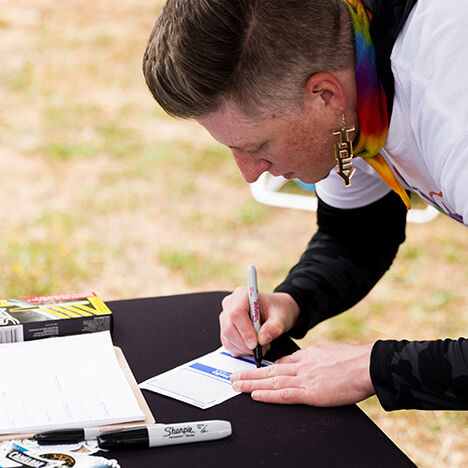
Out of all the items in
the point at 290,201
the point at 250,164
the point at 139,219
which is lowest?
the point at 139,219

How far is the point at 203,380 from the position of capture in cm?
126

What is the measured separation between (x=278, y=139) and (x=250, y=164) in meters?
0.08

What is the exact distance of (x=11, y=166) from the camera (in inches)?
179

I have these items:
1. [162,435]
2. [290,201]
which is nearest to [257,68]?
[162,435]

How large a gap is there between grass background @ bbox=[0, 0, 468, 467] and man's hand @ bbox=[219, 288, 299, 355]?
4.67 ft

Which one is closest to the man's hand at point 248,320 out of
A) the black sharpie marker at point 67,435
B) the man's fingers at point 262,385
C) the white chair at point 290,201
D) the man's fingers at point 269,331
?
the man's fingers at point 269,331

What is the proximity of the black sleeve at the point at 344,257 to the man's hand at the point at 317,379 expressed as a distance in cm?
24

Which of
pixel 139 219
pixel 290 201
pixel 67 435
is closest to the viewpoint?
pixel 67 435

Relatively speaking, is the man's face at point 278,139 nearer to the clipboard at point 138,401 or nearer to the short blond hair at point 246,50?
the short blond hair at point 246,50

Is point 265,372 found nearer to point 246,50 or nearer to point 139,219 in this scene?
point 246,50

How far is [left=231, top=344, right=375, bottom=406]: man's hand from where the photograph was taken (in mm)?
1195

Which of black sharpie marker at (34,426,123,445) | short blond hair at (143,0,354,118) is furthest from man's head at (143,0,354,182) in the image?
black sharpie marker at (34,426,123,445)

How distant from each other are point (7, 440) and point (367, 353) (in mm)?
562

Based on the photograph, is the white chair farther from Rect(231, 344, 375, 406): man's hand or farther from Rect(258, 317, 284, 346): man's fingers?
Rect(231, 344, 375, 406): man's hand
